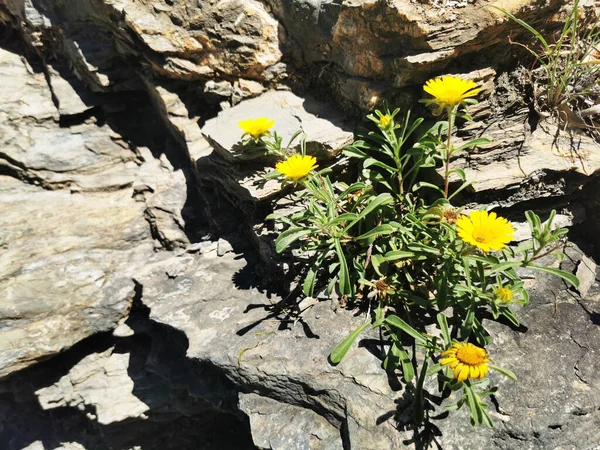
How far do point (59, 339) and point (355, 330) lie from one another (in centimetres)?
238

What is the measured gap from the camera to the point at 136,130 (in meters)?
4.47

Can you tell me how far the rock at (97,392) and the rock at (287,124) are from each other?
2107 millimetres

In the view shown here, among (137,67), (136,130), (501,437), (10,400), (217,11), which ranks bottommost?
(10,400)

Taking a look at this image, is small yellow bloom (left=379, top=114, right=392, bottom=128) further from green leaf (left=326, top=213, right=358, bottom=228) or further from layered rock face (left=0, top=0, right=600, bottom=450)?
green leaf (left=326, top=213, right=358, bottom=228)

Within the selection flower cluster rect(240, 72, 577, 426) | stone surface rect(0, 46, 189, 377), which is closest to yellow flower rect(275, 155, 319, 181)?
flower cluster rect(240, 72, 577, 426)

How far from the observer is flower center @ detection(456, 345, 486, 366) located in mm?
2117

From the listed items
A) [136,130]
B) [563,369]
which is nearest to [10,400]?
[136,130]

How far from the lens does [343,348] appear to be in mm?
2518

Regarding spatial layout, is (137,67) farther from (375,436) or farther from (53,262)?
(375,436)

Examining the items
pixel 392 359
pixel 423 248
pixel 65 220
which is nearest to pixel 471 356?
pixel 392 359

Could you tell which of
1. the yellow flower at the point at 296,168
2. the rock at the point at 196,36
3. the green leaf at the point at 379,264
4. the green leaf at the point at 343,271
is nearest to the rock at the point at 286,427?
the green leaf at the point at 343,271

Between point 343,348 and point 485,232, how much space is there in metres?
0.95

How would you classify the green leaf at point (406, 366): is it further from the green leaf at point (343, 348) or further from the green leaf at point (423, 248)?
the green leaf at point (423, 248)

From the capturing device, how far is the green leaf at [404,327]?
96.7 inches
